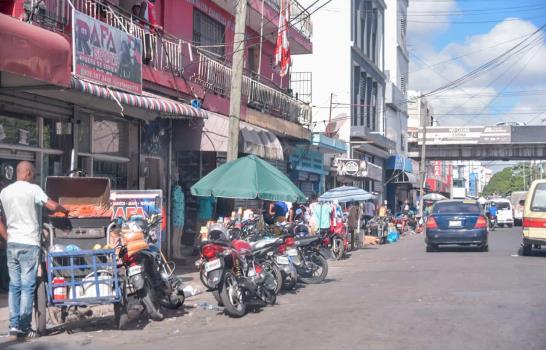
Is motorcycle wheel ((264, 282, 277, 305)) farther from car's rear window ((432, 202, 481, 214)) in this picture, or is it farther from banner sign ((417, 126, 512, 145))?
banner sign ((417, 126, 512, 145))

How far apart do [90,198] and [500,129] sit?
51348 mm

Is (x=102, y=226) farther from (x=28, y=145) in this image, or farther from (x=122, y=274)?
(x=28, y=145)

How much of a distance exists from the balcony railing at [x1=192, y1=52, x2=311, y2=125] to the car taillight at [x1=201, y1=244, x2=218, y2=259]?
7955mm

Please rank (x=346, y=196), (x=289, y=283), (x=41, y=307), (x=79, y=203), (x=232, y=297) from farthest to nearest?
1. (x=346, y=196)
2. (x=289, y=283)
3. (x=79, y=203)
4. (x=232, y=297)
5. (x=41, y=307)

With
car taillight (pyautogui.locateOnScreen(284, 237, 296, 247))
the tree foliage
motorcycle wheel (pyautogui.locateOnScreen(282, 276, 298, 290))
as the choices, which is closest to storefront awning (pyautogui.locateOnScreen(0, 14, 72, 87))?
car taillight (pyautogui.locateOnScreen(284, 237, 296, 247))

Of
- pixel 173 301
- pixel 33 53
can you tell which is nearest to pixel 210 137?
pixel 173 301

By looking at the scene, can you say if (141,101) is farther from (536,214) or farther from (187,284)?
(536,214)

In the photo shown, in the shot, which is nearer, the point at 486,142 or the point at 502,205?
the point at 502,205

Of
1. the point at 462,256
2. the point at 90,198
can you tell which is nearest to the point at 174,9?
the point at 90,198

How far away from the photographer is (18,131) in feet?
38.5

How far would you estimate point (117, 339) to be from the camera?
8.27 m

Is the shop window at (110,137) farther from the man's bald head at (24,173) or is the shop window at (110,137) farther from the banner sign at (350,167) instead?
the banner sign at (350,167)

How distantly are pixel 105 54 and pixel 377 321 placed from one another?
6.70 m

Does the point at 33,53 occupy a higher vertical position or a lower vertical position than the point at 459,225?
higher
